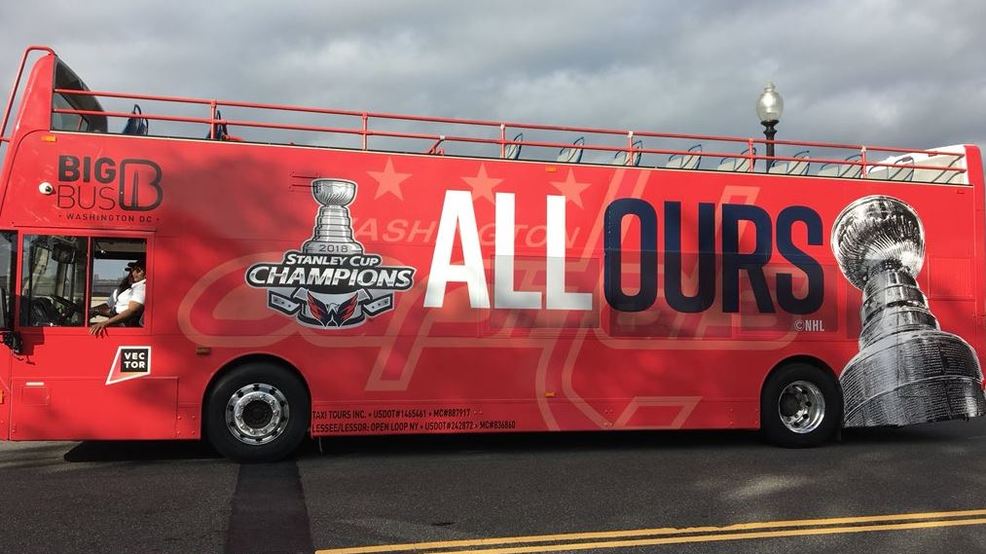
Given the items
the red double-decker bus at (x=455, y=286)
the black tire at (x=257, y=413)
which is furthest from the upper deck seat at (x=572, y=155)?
the black tire at (x=257, y=413)

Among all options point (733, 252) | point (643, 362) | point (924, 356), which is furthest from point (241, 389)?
point (924, 356)

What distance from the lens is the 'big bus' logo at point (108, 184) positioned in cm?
724

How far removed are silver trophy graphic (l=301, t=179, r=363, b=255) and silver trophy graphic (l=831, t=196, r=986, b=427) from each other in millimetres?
5720

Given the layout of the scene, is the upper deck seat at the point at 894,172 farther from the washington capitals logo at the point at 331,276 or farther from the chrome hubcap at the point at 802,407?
the washington capitals logo at the point at 331,276

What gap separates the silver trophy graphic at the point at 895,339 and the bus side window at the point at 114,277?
7.77 meters

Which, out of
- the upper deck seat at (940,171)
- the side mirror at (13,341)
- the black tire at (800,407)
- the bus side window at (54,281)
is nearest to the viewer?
the side mirror at (13,341)

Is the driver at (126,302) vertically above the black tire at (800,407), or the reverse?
the driver at (126,302)

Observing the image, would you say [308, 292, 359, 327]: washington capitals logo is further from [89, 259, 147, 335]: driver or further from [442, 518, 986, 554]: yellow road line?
[442, 518, 986, 554]: yellow road line

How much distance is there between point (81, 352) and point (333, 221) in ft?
8.88

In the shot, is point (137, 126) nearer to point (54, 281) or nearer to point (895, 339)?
point (54, 281)

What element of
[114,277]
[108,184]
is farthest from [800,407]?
[108,184]

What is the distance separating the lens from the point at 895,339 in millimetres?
8875

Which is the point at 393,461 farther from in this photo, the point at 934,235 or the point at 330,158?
the point at 934,235

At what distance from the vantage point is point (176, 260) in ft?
24.4
